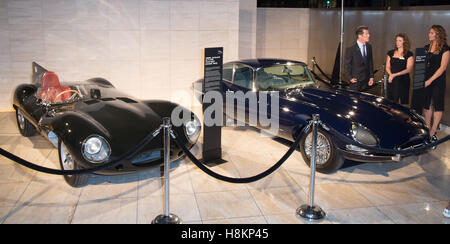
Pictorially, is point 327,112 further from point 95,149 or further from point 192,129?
point 95,149

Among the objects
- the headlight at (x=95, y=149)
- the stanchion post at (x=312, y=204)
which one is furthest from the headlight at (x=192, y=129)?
the stanchion post at (x=312, y=204)

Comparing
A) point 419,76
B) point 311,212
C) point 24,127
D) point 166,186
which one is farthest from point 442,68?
point 24,127

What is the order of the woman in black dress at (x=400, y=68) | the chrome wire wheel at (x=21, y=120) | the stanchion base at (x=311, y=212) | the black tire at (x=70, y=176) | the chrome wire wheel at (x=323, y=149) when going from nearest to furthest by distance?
1. the stanchion base at (x=311, y=212)
2. the black tire at (x=70, y=176)
3. the chrome wire wheel at (x=323, y=149)
4. the chrome wire wheel at (x=21, y=120)
5. the woman in black dress at (x=400, y=68)

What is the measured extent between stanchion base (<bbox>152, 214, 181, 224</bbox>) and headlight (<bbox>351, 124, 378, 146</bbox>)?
2.40 meters

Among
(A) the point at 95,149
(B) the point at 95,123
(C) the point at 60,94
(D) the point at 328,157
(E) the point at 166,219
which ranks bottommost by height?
(E) the point at 166,219

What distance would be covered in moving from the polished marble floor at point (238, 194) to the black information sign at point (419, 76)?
1207 mm

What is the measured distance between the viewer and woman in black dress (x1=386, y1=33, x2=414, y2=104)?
7.68 meters

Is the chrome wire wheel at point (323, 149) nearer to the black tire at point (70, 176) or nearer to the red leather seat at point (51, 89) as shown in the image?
the black tire at point (70, 176)

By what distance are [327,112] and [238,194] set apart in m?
1.69

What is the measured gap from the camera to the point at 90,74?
955cm

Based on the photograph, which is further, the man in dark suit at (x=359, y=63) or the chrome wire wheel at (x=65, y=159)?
the man in dark suit at (x=359, y=63)

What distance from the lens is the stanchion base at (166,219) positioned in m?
4.58

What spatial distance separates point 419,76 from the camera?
738 cm
